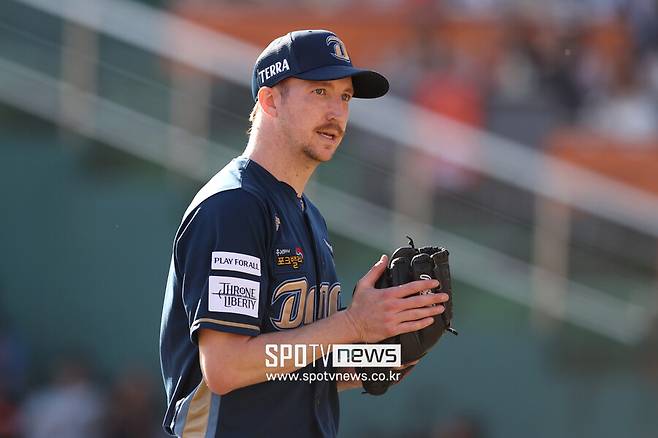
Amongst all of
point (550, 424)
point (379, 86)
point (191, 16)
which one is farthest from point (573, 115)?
point (379, 86)

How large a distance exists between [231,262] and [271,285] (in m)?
0.17

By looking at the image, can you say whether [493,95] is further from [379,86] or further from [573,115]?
[379,86]

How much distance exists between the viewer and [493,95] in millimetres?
8086

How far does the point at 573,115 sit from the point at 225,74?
233 centimetres

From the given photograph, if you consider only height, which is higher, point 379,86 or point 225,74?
point 225,74

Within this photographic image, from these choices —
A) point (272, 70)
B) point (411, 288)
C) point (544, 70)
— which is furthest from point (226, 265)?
point (544, 70)

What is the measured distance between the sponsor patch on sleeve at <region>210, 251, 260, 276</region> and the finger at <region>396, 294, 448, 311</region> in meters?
0.36

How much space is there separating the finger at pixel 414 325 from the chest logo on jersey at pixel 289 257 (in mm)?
301

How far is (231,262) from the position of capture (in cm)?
285

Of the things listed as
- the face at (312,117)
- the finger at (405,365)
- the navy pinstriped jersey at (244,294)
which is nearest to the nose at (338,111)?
the face at (312,117)

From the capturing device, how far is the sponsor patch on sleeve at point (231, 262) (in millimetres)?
2845

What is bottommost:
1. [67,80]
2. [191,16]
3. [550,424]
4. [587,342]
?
[550,424]

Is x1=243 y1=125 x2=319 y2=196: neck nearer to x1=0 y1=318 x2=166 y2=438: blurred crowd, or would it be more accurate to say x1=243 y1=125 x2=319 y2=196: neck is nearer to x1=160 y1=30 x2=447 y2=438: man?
x1=160 y1=30 x2=447 y2=438: man

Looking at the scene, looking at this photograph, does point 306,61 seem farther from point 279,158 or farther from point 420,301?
point 420,301
